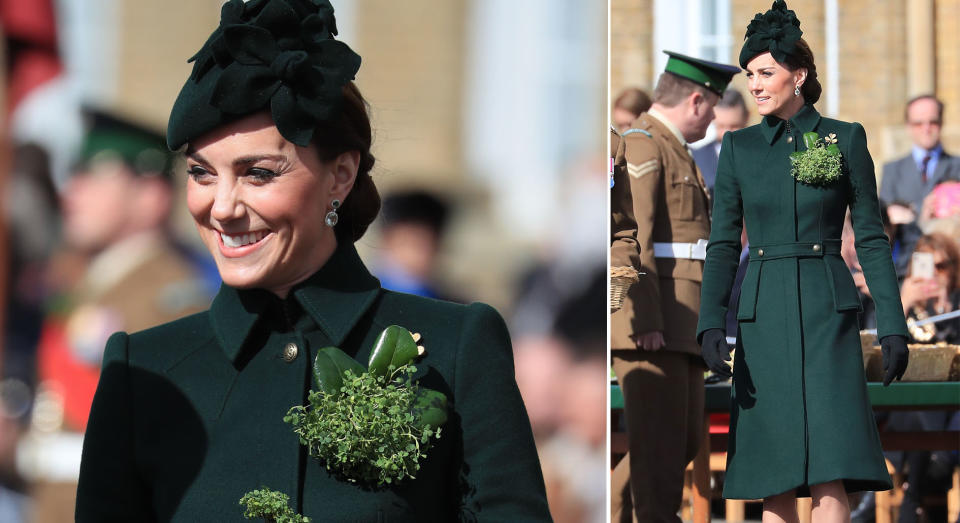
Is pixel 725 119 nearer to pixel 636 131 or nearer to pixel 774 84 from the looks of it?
pixel 636 131

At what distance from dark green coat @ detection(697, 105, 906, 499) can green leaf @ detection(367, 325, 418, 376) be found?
190 cm

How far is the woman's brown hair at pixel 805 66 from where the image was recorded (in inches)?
179

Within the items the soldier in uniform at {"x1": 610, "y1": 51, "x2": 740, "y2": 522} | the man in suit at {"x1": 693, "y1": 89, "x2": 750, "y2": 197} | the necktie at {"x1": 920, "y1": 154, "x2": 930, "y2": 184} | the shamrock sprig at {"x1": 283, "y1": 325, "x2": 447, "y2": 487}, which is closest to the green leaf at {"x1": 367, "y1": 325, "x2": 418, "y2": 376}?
the shamrock sprig at {"x1": 283, "y1": 325, "x2": 447, "y2": 487}

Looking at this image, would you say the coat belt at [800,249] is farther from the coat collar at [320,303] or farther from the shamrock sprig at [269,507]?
the shamrock sprig at [269,507]

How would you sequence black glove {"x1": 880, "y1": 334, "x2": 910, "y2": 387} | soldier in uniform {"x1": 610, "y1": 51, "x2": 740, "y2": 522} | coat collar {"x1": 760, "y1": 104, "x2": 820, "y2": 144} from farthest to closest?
soldier in uniform {"x1": 610, "y1": 51, "x2": 740, "y2": 522}
coat collar {"x1": 760, "y1": 104, "x2": 820, "y2": 144}
black glove {"x1": 880, "y1": 334, "x2": 910, "y2": 387}

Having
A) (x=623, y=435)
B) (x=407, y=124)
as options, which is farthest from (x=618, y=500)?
(x=407, y=124)

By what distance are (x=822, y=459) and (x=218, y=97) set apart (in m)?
2.39

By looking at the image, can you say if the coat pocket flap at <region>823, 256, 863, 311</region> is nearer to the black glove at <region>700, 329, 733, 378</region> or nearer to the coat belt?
the coat belt

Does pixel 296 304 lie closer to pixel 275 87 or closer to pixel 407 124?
pixel 275 87

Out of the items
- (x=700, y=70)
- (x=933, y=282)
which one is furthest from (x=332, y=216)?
(x=933, y=282)

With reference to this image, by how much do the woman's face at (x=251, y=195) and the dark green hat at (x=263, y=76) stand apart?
4 cm

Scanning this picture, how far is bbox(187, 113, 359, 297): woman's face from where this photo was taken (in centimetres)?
293

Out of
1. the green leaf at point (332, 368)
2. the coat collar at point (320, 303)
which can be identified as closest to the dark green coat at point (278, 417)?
the coat collar at point (320, 303)

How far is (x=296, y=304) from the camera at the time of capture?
10.1ft
